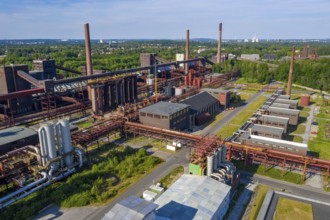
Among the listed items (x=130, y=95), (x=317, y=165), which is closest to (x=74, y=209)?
(x=317, y=165)

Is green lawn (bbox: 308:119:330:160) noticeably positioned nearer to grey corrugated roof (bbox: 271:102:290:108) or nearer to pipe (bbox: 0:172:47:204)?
grey corrugated roof (bbox: 271:102:290:108)

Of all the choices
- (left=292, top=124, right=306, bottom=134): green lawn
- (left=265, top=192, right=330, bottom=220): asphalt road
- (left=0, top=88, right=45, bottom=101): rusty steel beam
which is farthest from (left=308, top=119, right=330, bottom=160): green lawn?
(left=0, top=88, right=45, bottom=101): rusty steel beam

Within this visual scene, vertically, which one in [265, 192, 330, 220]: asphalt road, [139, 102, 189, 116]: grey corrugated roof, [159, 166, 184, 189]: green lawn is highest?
[139, 102, 189, 116]: grey corrugated roof

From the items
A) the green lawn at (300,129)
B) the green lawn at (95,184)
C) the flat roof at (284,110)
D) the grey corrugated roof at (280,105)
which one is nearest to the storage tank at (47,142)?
the green lawn at (95,184)

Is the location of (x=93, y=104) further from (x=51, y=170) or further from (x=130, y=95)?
(x=51, y=170)

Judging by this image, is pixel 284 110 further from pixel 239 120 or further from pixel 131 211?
pixel 131 211

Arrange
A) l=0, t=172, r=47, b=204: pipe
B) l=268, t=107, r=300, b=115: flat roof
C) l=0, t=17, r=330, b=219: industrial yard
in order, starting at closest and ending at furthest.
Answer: l=0, t=17, r=330, b=219: industrial yard < l=0, t=172, r=47, b=204: pipe < l=268, t=107, r=300, b=115: flat roof
